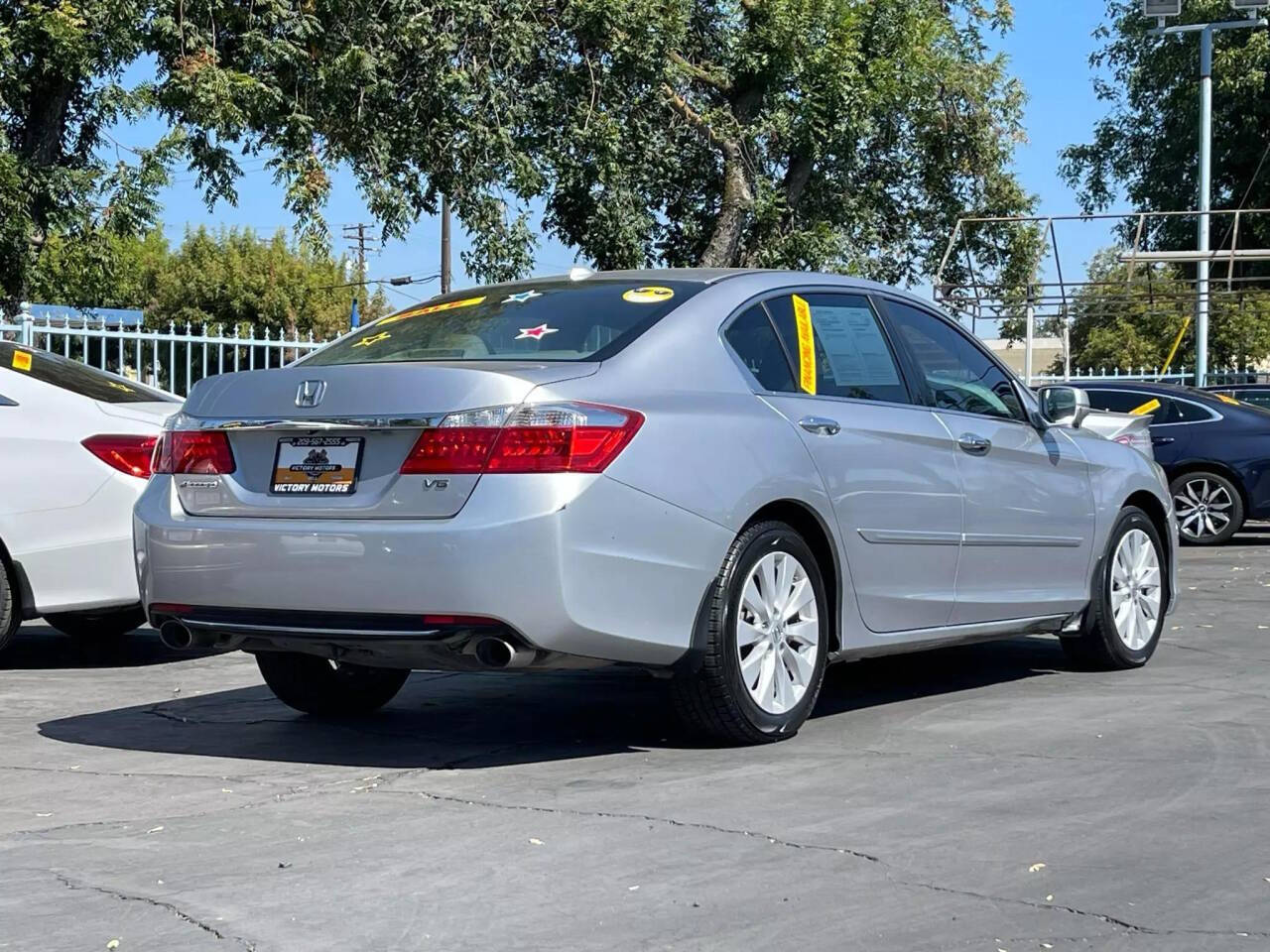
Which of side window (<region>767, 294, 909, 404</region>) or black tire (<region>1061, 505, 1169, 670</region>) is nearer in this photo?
side window (<region>767, 294, 909, 404</region>)

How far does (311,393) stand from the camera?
5.54m

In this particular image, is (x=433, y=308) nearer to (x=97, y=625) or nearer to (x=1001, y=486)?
(x=1001, y=486)

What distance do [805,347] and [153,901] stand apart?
3.19 m

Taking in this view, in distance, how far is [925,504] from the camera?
654 cm

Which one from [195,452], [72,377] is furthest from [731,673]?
[72,377]

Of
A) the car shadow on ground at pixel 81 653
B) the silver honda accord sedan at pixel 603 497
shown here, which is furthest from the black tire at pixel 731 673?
the car shadow on ground at pixel 81 653

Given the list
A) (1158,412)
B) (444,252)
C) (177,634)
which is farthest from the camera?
(444,252)

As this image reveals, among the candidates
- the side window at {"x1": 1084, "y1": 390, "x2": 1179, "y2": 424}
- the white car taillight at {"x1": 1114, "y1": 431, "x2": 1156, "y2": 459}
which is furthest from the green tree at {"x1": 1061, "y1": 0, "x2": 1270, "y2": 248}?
the white car taillight at {"x1": 1114, "y1": 431, "x2": 1156, "y2": 459}

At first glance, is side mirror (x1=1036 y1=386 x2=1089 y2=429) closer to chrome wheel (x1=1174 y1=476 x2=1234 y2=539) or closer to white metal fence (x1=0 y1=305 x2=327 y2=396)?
white metal fence (x1=0 y1=305 x2=327 y2=396)

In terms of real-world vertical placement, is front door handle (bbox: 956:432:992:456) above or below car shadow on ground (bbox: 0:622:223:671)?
above

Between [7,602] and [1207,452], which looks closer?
[7,602]

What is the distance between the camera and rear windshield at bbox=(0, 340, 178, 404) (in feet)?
26.8

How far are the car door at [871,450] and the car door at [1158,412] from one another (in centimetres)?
952

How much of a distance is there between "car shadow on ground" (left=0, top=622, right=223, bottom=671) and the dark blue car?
9.31 meters
